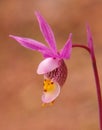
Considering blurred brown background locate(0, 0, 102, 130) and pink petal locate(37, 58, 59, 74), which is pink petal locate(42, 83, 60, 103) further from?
blurred brown background locate(0, 0, 102, 130)

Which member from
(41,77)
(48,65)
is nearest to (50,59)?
(48,65)

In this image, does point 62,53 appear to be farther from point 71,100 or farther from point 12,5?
point 12,5

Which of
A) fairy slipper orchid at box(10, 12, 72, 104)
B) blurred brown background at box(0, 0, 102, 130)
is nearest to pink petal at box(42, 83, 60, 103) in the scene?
fairy slipper orchid at box(10, 12, 72, 104)

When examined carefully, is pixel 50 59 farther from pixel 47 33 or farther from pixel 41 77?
pixel 41 77

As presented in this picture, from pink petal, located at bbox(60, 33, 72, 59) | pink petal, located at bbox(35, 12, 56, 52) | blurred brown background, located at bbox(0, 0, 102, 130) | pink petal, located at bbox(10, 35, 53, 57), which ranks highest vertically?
blurred brown background, located at bbox(0, 0, 102, 130)

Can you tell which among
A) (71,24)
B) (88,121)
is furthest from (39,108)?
(71,24)

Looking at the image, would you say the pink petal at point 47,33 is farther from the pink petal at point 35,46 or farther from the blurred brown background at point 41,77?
the blurred brown background at point 41,77

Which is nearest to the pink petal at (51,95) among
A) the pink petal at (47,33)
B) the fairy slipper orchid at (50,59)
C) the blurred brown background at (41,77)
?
the fairy slipper orchid at (50,59)
